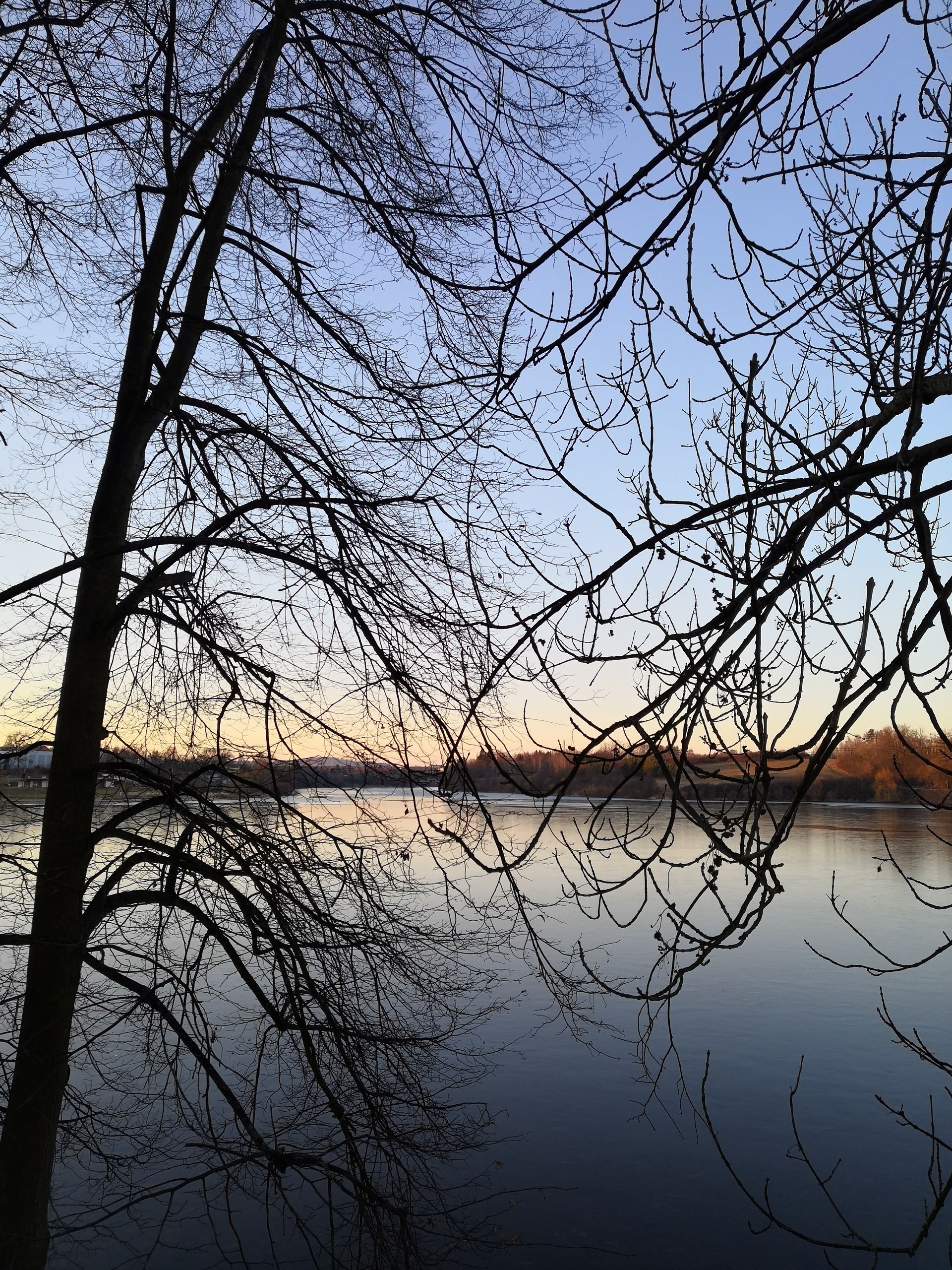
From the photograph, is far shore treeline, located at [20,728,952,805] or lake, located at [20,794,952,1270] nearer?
far shore treeline, located at [20,728,952,805]

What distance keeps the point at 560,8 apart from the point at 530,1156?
10.5 metres

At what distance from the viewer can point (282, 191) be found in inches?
232

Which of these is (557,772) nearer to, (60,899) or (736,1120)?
(60,899)

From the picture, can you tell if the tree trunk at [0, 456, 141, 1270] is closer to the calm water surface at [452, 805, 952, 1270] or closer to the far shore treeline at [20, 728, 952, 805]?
the far shore treeline at [20, 728, 952, 805]

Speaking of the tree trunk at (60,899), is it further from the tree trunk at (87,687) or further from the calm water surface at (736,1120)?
the calm water surface at (736,1120)

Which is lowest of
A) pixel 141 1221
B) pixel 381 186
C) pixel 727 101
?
pixel 141 1221

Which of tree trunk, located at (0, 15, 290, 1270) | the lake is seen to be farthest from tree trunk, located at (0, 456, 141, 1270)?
the lake

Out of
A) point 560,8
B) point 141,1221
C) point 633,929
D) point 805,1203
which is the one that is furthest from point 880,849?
point 560,8

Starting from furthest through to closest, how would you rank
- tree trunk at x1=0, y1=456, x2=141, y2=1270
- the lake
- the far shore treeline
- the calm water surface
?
the calm water surface, the lake, tree trunk at x1=0, y1=456, x2=141, y2=1270, the far shore treeline

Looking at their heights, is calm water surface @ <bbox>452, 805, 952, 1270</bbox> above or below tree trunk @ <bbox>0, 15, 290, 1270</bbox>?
below

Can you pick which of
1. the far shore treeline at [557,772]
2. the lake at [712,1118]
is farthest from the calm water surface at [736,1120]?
the far shore treeline at [557,772]

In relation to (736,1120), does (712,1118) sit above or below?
below

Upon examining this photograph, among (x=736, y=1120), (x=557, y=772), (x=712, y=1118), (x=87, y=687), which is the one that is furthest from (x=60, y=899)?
(x=712, y=1118)

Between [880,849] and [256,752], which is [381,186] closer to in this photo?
[256,752]
